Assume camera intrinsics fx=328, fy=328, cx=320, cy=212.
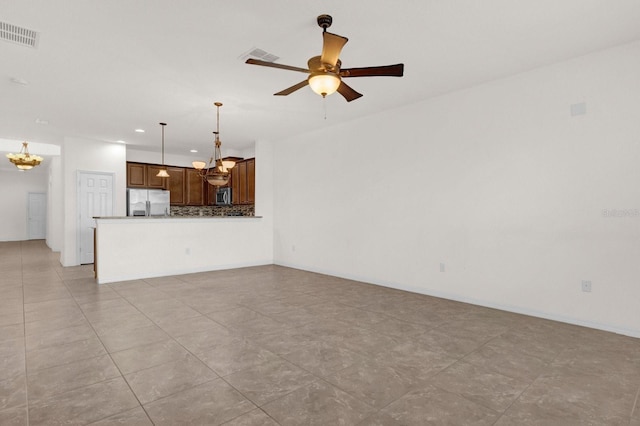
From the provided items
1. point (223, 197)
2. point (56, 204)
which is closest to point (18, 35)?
point (223, 197)

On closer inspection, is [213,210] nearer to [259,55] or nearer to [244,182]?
[244,182]

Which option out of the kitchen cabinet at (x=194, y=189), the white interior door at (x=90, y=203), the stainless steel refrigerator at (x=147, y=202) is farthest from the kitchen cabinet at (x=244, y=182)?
the white interior door at (x=90, y=203)

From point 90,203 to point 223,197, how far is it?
2.94 meters

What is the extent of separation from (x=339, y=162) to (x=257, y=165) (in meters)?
2.34

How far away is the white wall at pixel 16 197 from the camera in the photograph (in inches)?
499

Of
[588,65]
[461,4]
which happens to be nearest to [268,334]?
[461,4]

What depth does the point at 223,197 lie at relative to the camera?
882 cm

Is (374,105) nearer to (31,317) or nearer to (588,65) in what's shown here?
(588,65)

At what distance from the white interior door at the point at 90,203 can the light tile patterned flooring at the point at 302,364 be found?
305 cm

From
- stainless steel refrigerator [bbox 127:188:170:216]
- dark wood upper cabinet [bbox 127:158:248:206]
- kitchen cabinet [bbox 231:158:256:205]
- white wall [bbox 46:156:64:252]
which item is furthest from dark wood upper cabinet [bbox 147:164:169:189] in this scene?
white wall [bbox 46:156:64:252]

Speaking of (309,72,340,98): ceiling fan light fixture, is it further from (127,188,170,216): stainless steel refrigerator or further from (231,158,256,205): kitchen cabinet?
(127,188,170,216): stainless steel refrigerator

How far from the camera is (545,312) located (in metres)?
3.67

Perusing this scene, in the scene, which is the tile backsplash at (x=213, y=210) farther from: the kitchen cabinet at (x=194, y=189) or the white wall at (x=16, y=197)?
the white wall at (x=16, y=197)

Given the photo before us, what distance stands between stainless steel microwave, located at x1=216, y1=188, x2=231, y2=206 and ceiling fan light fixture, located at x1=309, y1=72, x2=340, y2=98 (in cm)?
649
